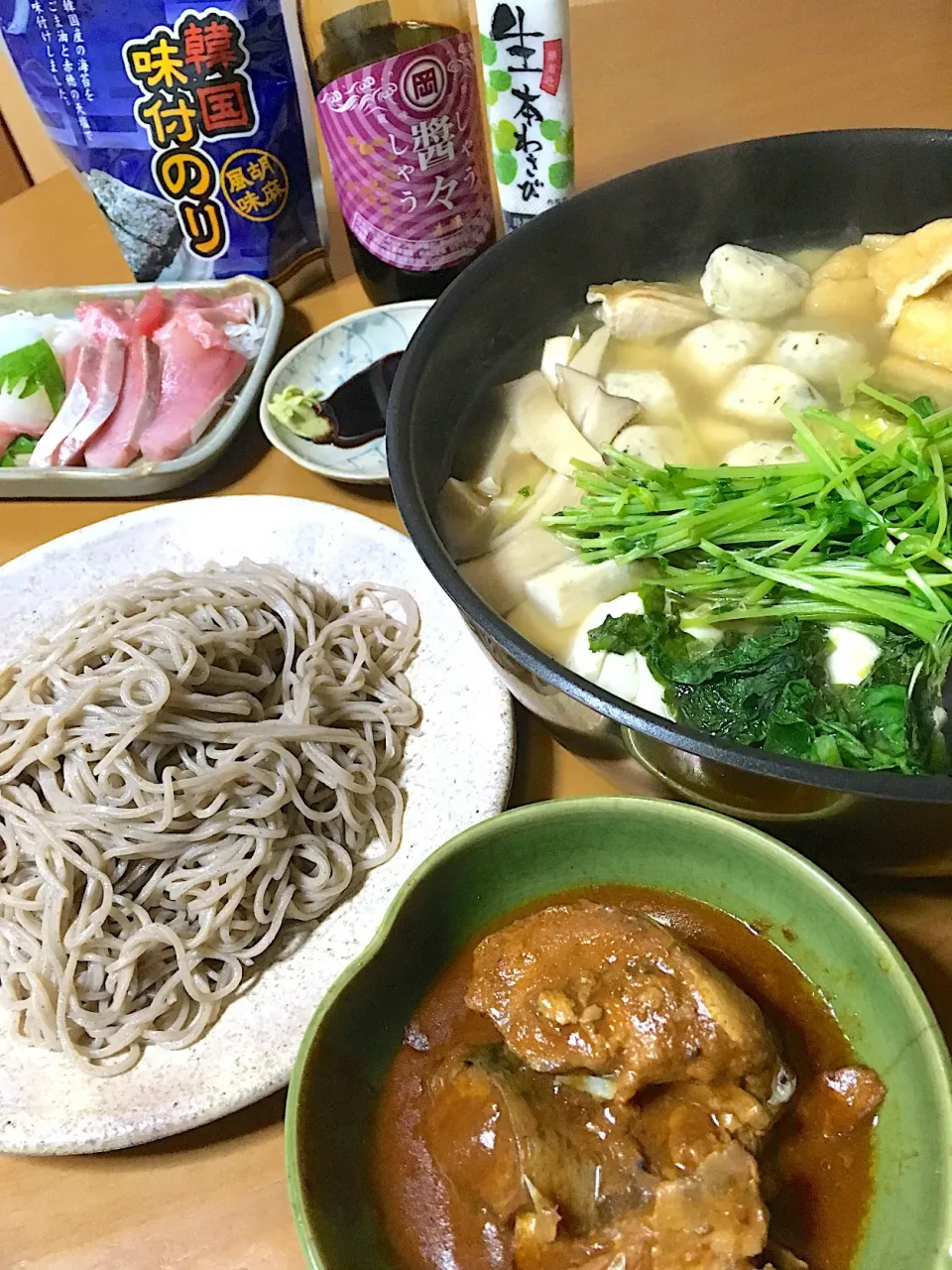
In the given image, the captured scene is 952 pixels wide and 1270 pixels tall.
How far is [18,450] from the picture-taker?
5.81 ft

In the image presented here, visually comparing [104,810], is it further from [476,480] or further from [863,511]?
[863,511]

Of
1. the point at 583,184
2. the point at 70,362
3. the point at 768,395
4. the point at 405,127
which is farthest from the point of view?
the point at 583,184

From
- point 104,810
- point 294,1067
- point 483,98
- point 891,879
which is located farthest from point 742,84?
point 294,1067

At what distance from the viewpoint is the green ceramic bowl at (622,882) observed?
30.6 inches

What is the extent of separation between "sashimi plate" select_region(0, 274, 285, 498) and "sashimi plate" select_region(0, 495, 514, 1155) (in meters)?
0.14

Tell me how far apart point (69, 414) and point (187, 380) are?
0.22 meters

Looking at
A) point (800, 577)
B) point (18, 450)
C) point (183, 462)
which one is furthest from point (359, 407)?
point (800, 577)

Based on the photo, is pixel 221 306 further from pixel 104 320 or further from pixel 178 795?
pixel 178 795

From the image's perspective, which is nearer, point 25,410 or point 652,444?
point 652,444

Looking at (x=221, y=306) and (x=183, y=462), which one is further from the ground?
(x=221, y=306)

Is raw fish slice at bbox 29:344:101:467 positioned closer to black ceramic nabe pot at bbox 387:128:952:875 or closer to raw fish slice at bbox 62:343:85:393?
raw fish slice at bbox 62:343:85:393

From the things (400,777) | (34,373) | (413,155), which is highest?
(413,155)

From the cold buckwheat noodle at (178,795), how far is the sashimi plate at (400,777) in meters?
0.03

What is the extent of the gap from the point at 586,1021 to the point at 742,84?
222 cm
